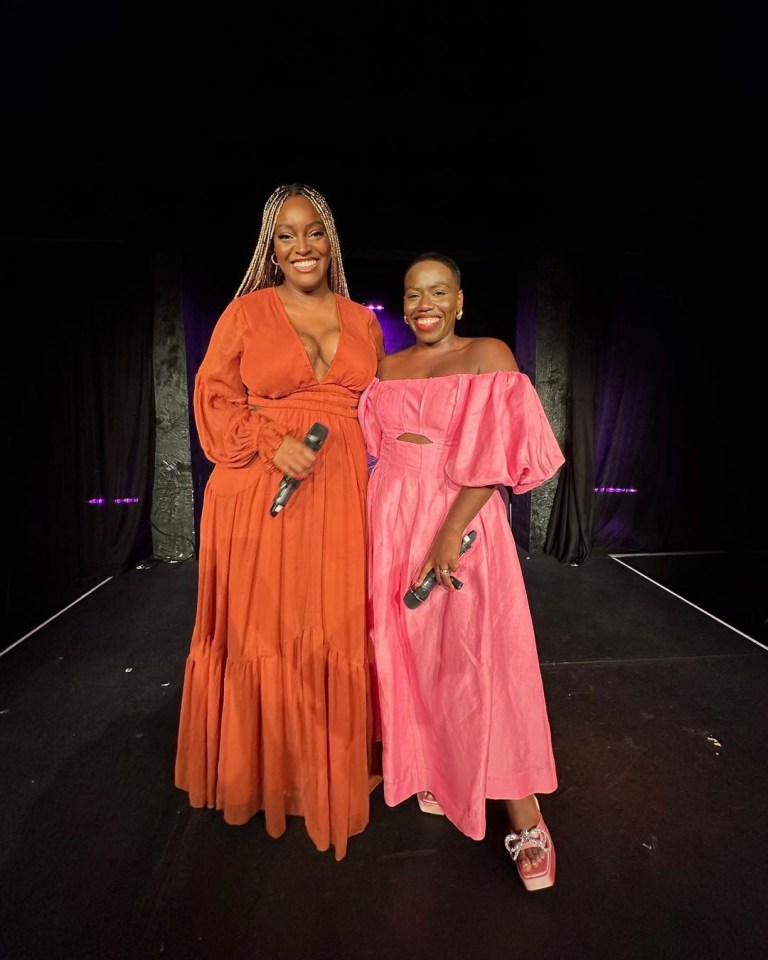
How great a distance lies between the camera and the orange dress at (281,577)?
1.37 meters

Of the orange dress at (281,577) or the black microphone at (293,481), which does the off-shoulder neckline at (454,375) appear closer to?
the orange dress at (281,577)

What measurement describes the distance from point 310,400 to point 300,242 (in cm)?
48

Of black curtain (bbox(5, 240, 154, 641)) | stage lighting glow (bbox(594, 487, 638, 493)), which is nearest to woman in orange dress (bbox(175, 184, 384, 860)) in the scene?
black curtain (bbox(5, 240, 154, 641))

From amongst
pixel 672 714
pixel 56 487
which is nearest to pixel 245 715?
pixel 672 714

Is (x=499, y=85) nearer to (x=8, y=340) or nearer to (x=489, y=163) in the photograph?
(x=489, y=163)

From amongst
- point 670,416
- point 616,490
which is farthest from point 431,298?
point 670,416

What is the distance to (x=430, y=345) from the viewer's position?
1.43 meters

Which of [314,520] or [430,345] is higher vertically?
[430,345]

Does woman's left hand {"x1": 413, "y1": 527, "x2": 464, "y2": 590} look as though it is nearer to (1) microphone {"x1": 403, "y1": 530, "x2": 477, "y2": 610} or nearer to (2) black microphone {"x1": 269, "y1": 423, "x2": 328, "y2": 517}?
(1) microphone {"x1": 403, "y1": 530, "x2": 477, "y2": 610}

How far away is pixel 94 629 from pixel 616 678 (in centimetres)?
332

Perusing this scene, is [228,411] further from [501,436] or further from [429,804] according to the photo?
[429,804]

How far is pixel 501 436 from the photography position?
4.05 ft

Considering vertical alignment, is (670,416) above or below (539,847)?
above

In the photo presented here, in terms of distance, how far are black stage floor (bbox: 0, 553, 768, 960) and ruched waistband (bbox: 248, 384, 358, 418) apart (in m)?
Result: 1.43
